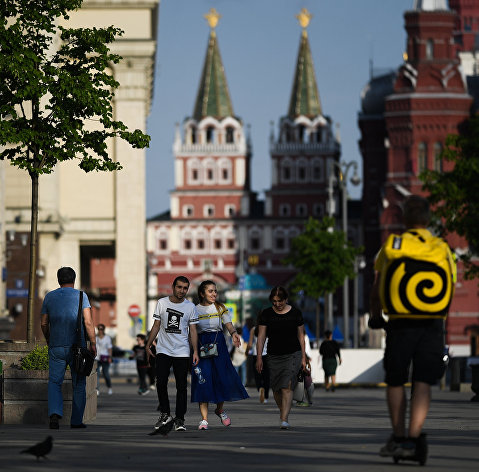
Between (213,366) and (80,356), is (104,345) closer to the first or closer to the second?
(213,366)

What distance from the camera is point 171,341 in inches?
607

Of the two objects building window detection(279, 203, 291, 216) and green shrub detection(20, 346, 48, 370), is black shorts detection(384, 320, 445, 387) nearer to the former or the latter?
green shrub detection(20, 346, 48, 370)

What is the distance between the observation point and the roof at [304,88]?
15900 centimetres

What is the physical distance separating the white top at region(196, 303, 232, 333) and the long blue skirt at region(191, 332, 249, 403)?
0.07 meters

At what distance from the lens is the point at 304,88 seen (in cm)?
16012

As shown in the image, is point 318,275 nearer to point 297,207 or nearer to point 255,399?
point 255,399

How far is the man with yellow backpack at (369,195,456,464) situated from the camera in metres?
10.7

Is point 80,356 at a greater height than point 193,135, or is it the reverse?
point 193,135


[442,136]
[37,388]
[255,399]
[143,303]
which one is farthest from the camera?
[442,136]

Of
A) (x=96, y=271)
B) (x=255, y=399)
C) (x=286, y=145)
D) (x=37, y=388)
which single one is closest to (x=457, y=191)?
(x=255, y=399)

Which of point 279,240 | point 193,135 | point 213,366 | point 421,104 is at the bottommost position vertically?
point 213,366

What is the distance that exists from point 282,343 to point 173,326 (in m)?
1.18

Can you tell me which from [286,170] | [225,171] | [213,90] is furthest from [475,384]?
[213,90]

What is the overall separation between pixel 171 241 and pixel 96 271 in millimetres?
9698
